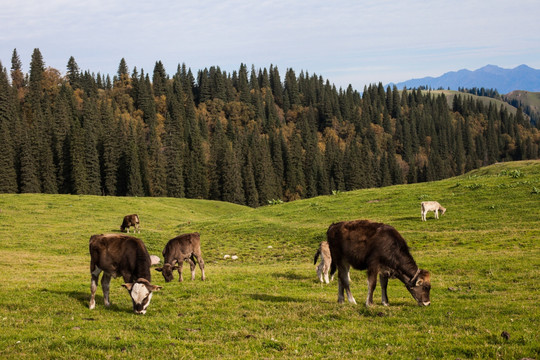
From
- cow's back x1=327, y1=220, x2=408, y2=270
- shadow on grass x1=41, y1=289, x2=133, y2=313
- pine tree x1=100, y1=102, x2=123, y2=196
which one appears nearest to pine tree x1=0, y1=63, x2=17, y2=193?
pine tree x1=100, y1=102, x2=123, y2=196

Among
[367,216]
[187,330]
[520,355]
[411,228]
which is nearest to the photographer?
[520,355]

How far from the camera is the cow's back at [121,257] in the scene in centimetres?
1392

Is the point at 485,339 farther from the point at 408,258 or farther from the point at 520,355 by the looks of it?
the point at 408,258

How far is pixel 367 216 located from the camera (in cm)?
4197

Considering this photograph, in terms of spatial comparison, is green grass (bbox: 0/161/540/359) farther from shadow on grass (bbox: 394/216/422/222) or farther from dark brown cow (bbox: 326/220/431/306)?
shadow on grass (bbox: 394/216/422/222)

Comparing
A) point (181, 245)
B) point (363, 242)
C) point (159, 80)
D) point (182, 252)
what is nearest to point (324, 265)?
point (363, 242)

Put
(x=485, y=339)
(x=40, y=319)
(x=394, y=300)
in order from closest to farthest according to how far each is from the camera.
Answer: (x=485, y=339) → (x=40, y=319) → (x=394, y=300)

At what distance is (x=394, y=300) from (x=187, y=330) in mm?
7308

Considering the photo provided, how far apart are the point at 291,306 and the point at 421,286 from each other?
4240mm

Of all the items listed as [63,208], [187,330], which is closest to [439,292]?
[187,330]

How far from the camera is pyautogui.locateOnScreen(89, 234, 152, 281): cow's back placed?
1392 cm

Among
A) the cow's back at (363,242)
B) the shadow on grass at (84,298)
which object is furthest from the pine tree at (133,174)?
the cow's back at (363,242)

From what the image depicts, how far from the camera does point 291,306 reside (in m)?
13.9

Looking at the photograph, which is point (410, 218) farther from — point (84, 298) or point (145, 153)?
point (145, 153)
